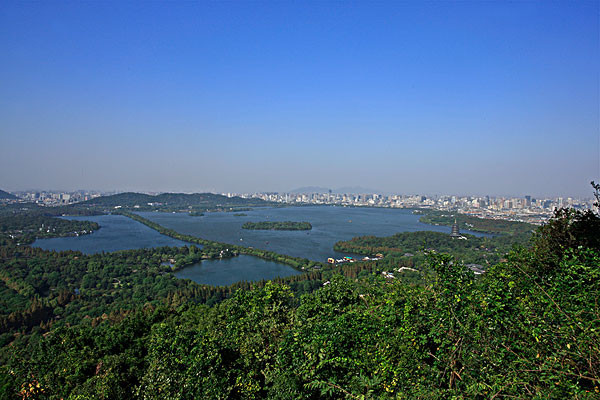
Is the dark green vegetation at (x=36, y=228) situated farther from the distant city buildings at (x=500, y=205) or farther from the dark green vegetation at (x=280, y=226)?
the distant city buildings at (x=500, y=205)

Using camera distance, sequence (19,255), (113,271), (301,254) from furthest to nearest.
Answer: (301,254), (19,255), (113,271)

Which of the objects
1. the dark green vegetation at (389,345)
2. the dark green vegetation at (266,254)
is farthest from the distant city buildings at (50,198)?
the dark green vegetation at (389,345)

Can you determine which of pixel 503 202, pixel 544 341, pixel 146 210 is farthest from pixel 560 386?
pixel 503 202

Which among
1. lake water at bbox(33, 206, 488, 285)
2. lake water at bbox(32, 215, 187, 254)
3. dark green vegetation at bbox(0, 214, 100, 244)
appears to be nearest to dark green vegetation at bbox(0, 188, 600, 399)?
lake water at bbox(33, 206, 488, 285)

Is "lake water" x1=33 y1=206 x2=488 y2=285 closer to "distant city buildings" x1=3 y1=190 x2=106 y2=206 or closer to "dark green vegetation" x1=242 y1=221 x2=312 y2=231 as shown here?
"dark green vegetation" x1=242 y1=221 x2=312 y2=231

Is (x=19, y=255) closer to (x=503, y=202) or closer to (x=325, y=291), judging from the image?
(x=325, y=291)

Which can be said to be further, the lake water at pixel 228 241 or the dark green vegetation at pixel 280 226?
the dark green vegetation at pixel 280 226
